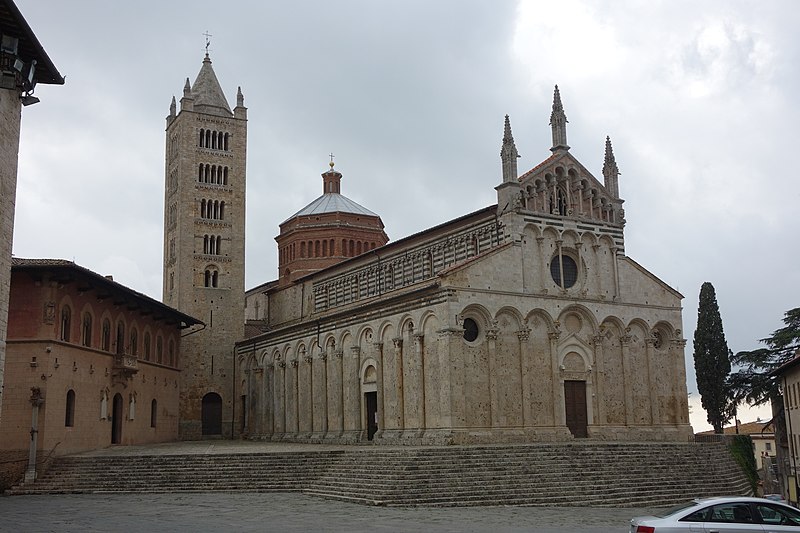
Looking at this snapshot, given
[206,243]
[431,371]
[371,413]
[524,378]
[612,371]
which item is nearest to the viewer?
[431,371]

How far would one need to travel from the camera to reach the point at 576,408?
35.9 meters

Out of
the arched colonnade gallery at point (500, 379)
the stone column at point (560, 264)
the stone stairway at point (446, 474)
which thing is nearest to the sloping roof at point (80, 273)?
the stone stairway at point (446, 474)

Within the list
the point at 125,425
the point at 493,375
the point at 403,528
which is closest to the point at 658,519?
the point at 403,528

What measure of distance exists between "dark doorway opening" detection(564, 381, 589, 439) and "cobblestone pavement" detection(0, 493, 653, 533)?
448 inches

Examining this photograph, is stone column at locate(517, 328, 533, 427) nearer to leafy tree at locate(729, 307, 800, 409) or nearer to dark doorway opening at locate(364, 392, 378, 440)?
dark doorway opening at locate(364, 392, 378, 440)

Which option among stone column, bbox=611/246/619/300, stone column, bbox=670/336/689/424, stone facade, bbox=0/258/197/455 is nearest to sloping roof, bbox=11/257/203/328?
stone facade, bbox=0/258/197/455

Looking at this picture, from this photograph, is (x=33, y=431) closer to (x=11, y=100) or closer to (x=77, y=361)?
(x=77, y=361)

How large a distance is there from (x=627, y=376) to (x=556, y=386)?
416 cm

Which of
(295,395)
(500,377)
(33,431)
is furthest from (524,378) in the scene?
(33,431)

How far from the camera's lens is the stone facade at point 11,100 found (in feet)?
62.6

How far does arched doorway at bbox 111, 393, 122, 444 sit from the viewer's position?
39250mm

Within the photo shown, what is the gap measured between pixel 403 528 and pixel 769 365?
130ft

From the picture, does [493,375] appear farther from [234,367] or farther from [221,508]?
[234,367]

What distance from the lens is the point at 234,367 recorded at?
5169 cm
